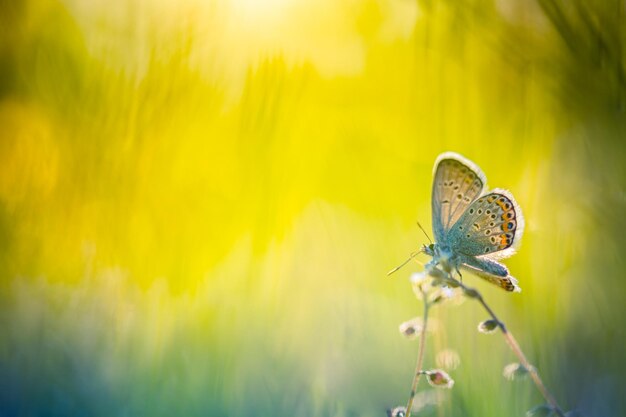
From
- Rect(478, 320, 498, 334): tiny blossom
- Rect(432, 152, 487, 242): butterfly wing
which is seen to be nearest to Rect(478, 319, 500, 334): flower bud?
Rect(478, 320, 498, 334): tiny blossom

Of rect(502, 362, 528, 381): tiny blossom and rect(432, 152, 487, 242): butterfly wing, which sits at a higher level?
rect(432, 152, 487, 242): butterfly wing

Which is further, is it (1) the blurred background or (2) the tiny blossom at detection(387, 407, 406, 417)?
(1) the blurred background

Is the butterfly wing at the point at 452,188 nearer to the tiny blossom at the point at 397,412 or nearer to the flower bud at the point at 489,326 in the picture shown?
the flower bud at the point at 489,326

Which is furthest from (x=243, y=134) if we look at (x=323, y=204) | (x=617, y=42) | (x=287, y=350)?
(x=617, y=42)

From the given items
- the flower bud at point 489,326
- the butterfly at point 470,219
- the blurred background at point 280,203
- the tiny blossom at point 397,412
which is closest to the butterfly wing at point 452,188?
the butterfly at point 470,219

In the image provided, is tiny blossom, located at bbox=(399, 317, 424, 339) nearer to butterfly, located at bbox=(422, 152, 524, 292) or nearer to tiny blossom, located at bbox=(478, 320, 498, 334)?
tiny blossom, located at bbox=(478, 320, 498, 334)

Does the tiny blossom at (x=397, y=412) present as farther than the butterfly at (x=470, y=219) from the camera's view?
No
